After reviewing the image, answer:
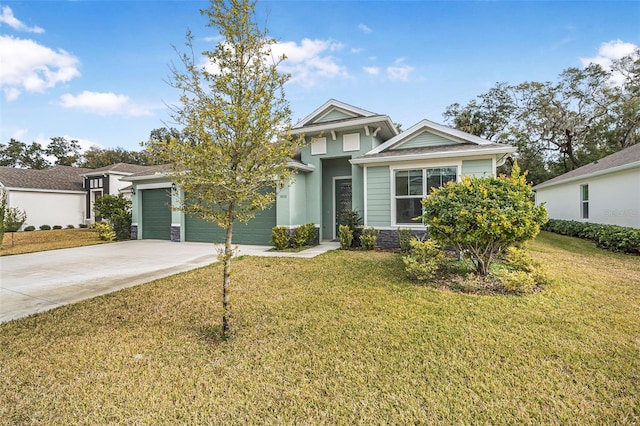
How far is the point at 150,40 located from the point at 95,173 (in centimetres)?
1971

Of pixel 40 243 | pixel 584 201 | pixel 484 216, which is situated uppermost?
pixel 584 201

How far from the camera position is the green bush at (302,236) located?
1012cm

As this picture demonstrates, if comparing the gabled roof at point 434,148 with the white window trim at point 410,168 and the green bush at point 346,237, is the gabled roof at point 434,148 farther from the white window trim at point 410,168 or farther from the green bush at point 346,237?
the green bush at point 346,237

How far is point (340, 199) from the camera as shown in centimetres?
1231

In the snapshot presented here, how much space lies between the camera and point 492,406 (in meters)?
2.24

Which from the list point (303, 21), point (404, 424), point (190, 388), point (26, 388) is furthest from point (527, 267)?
point (303, 21)

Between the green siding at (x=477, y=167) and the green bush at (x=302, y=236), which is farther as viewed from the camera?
the green bush at (x=302, y=236)

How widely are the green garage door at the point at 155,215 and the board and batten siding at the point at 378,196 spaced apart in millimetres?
9317

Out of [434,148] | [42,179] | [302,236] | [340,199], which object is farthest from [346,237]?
[42,179]

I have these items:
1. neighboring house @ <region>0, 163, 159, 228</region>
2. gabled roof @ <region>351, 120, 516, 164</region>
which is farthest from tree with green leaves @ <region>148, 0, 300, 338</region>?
neighboring house @ <region>0, 163, 159, 228</region>

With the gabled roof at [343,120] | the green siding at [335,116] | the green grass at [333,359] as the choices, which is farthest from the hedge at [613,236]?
the green siding at [335,116]

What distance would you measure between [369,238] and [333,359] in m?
6.61

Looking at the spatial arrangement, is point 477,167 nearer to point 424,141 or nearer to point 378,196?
point 424,141

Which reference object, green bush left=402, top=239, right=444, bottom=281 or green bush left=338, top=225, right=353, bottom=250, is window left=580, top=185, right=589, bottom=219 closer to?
green bush left=338, top=225, right=353, bottom=250
